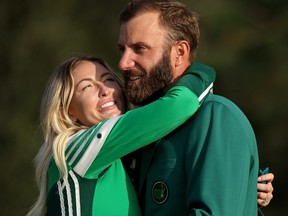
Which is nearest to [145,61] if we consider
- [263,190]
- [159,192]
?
[159,192]

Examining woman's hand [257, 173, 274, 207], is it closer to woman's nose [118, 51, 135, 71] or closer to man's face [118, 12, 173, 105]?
man's face [118, 12, 173, 105]

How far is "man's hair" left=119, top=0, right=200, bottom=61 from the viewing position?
412 cm

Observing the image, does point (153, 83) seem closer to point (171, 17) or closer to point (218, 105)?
point (171, 17)

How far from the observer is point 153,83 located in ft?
13.2

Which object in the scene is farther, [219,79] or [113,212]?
[219,79]

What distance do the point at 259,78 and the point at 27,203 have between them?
344 cm

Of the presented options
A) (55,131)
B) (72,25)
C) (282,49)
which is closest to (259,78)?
(282,49)

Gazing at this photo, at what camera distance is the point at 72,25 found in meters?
12.6

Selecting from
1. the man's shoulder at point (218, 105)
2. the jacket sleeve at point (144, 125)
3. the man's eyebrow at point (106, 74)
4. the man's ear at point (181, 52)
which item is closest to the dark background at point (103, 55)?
the man's eyebrow at point (106, 74)

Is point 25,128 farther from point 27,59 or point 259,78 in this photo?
point 259,78

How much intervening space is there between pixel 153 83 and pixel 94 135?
346 millimetres

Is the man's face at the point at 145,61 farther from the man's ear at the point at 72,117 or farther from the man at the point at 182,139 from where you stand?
the man's ear at the point at 72,117

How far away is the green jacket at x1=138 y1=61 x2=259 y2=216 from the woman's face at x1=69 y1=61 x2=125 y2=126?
0.41 metres

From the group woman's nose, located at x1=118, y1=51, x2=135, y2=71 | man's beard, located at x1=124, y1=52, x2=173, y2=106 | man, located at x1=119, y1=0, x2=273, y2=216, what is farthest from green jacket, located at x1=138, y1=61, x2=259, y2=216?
woman's nose, located at x1=118, y1=51, x2=135, y2=71
